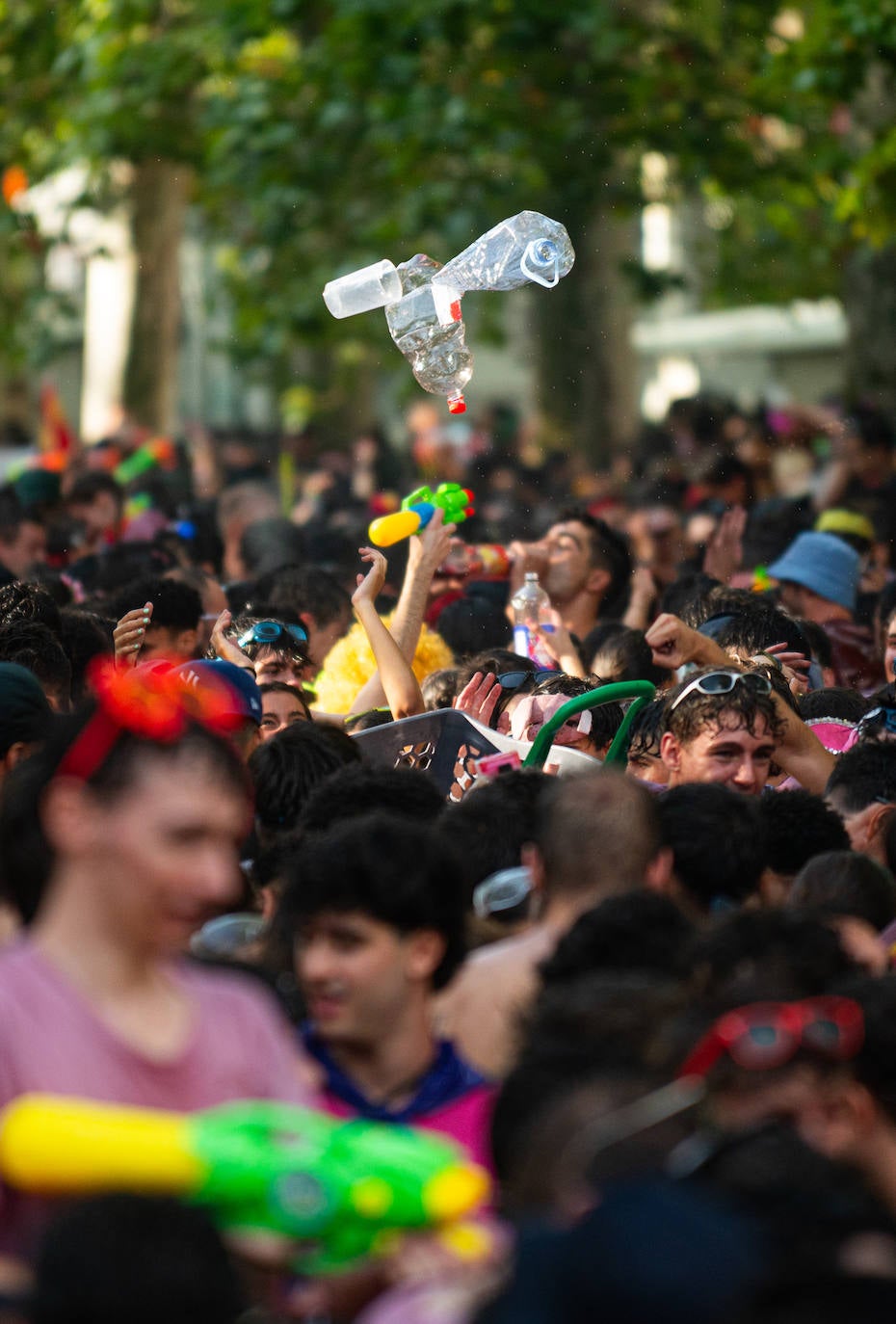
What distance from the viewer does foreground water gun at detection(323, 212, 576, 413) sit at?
26.6 feet

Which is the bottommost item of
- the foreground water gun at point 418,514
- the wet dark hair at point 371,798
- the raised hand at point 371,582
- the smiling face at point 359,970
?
the foreground water gun at point 418,514

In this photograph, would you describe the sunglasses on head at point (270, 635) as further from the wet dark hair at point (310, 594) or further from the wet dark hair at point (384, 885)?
the wet dark hair at point (384, 885)

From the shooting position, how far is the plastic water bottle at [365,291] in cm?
838

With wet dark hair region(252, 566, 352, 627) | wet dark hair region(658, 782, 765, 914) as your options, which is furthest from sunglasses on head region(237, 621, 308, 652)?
wet dark hair region(658, 782, 765, 914)

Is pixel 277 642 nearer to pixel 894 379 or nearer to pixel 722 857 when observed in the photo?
pixel 722 857

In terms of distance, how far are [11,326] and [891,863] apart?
1668 cm

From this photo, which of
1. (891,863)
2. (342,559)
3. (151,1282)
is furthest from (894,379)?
(151,1282)

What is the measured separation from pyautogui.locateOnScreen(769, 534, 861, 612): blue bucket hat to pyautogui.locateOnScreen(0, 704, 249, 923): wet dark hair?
19.1 ft

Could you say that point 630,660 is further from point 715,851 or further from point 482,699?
point 715,851

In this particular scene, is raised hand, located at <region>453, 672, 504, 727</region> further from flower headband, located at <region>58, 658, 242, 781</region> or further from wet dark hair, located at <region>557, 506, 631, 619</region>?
flower headband, located at <region>58, 658, 242, 781</region>

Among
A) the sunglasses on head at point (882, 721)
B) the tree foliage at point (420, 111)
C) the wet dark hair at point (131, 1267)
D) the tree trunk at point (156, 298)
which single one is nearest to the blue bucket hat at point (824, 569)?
the tree foliage at point (420, 111)

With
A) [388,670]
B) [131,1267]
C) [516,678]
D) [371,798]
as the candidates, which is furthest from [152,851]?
[388,670]

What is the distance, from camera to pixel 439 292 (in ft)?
26.2

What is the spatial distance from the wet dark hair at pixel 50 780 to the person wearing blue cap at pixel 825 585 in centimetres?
579
